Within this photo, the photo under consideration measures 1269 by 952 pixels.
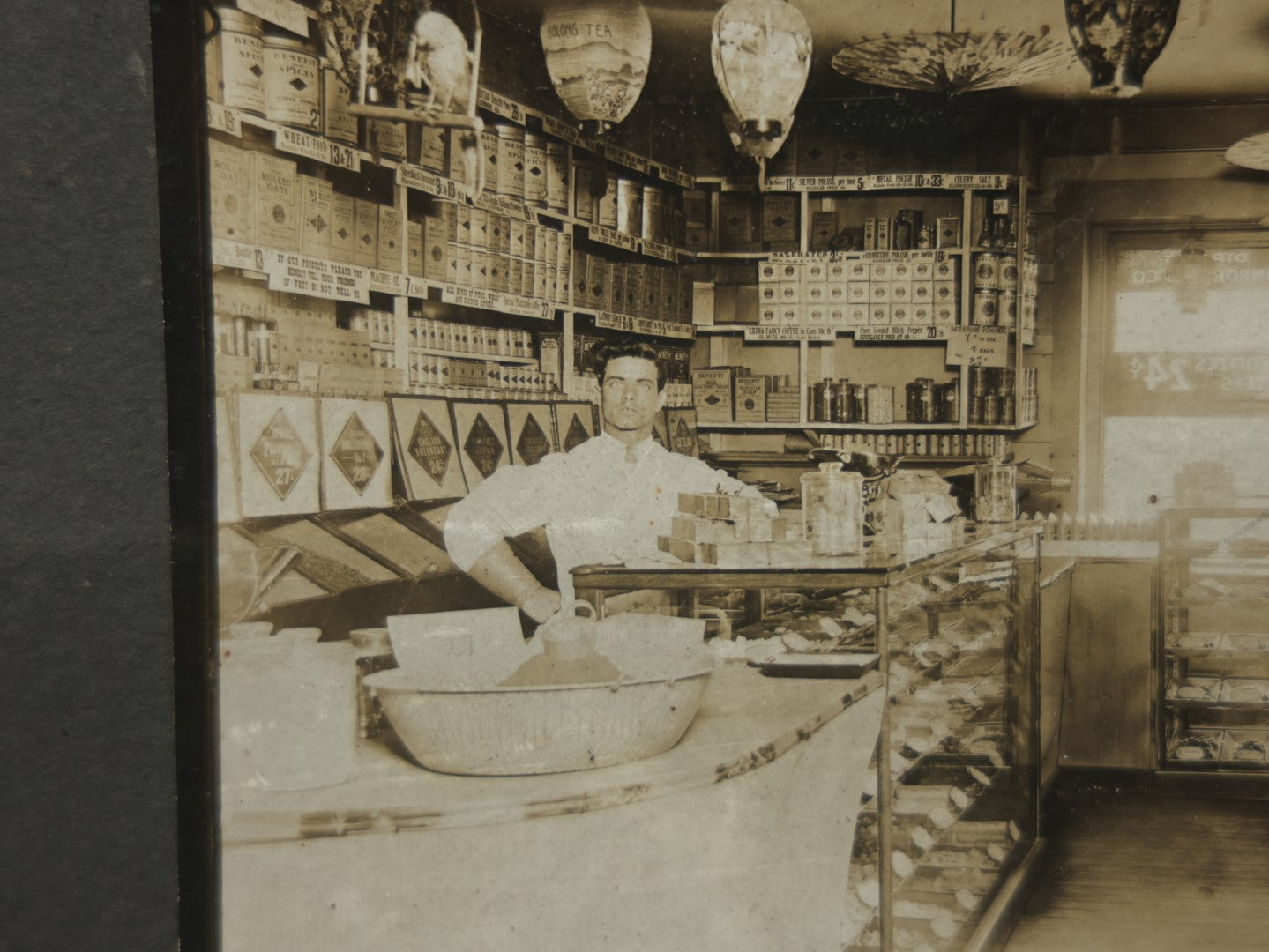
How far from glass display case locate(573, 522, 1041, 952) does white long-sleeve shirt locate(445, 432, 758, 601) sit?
0.21 ft

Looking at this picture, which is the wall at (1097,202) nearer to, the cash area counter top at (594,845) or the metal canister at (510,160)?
the cash area counter top at (594,845)

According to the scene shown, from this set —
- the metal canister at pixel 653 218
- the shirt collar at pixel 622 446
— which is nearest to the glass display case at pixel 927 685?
the shirt collar at pixel 622 446

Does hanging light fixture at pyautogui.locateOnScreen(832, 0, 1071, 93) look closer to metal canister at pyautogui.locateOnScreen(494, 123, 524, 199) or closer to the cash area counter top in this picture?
metal canister at pyautogui.locateOnScreen(494, 123, 524, 199)

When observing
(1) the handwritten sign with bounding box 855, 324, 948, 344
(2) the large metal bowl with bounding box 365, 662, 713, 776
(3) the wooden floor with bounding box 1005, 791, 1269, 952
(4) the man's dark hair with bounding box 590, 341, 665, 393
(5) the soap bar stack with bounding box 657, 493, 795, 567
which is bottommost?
(3) the wooden floor with bounding box 1005, 791, 1269, 952

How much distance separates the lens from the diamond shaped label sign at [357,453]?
5.79 ft

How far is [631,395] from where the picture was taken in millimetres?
1836

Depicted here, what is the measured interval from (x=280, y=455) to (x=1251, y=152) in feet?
6.05

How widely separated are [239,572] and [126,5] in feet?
3.71

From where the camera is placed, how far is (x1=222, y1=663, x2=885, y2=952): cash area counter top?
54.8 inches

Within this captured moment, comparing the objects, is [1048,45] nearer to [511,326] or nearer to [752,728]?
[511,326]

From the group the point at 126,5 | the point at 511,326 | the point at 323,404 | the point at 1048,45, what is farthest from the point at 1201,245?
the point at 126,5

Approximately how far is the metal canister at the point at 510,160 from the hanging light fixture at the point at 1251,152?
1309mm

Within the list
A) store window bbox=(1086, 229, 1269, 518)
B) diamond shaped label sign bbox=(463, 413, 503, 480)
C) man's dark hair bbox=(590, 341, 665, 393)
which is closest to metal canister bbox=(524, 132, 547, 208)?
man's dark hair bbox=(590, 341, 665, 393)

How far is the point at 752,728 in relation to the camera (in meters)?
1.56
